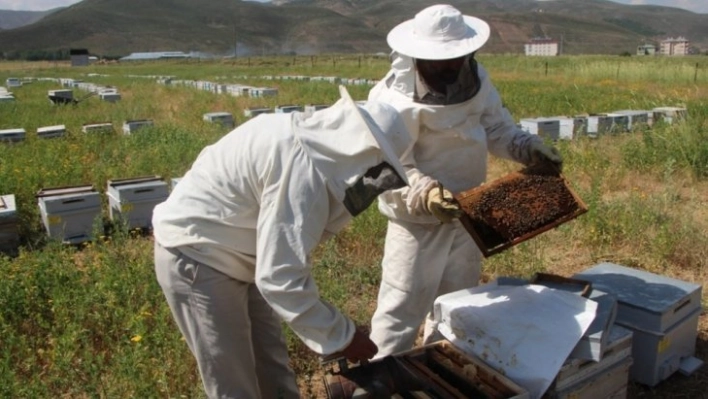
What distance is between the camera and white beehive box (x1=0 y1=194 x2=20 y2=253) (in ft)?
18.5

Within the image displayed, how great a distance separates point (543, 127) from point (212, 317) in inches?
313

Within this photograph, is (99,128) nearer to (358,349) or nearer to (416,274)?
(416,274)

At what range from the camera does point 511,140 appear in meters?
3.48

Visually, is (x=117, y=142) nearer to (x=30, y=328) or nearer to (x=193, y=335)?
(x=30, y=328)

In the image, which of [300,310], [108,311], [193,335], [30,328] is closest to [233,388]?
[193,335]

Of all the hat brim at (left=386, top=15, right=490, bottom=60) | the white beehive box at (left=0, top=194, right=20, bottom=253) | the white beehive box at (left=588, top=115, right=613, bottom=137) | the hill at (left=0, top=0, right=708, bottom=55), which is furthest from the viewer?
the hill at (left=0, top=0, right=708, bottom=55)

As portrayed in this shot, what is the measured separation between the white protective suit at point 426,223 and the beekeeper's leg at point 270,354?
0.65m

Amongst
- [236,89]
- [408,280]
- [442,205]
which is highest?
[442,205]

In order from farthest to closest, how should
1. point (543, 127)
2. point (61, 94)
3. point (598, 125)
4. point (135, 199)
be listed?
point (61, 94), point (598, 125), point (543, 127), point (135, 199)

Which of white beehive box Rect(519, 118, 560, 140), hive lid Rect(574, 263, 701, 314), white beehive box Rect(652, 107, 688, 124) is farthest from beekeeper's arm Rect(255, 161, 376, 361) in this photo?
white beehive box Rect(652, 107, 688, 124)

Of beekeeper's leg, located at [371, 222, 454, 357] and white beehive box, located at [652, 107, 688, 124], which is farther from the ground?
beekeeper's leg, located at [371, 222, 454, 357]

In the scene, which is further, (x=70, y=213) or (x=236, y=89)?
(x=236, y=89)

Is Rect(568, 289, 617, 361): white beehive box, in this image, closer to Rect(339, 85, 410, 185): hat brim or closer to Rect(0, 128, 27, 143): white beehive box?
Rect(339, 85, 410, 185): hat brim

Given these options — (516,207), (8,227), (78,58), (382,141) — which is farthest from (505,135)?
(78,58)
